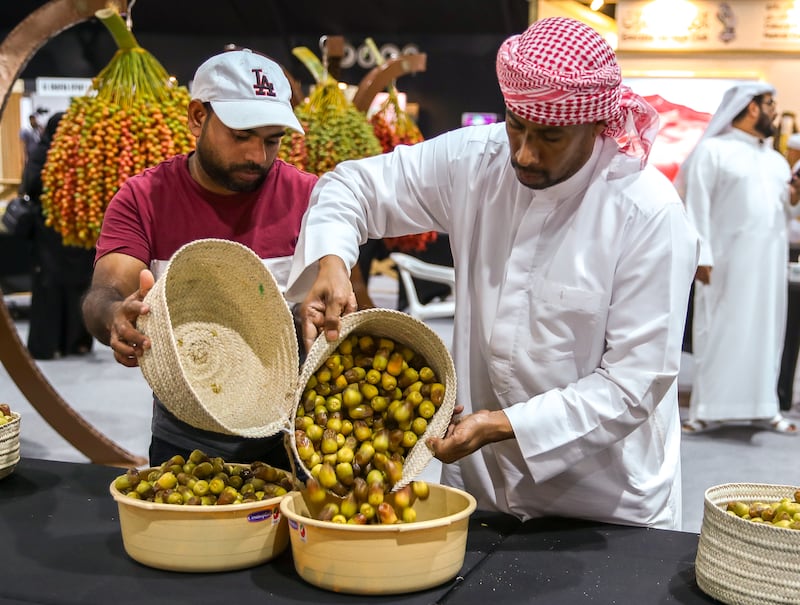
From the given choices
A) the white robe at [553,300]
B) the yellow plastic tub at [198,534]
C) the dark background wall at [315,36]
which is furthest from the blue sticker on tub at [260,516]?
the dark background wall at [315,36]

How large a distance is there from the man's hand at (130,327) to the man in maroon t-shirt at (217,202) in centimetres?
39

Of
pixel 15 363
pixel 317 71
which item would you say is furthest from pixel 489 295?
pixel 317 71

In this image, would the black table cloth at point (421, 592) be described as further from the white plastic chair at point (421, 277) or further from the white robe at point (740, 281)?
the white plastic chair at point (421, 277)

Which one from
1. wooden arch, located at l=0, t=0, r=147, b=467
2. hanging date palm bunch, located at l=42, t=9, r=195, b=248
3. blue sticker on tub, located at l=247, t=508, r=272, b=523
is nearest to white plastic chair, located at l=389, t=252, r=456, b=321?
wooden arch, located at l=0, t=0, r=147, b=467

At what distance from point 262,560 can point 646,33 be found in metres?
8.06

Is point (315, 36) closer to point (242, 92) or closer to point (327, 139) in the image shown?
point (327, 139)

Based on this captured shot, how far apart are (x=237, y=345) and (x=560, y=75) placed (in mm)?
752

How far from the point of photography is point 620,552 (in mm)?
1681

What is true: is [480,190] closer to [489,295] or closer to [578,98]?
[489,295]

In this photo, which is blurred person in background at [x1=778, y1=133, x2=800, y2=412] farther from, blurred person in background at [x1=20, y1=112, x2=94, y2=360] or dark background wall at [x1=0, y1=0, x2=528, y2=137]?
dark background wall at [x1=0, y1=0, x2=528, y2=137]

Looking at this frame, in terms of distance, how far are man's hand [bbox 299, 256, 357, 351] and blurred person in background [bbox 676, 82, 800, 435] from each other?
153 inches

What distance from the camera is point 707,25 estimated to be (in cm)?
872

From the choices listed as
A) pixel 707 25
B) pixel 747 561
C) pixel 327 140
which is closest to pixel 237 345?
pixel 747 561

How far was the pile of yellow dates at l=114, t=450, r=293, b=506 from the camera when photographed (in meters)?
1.61
